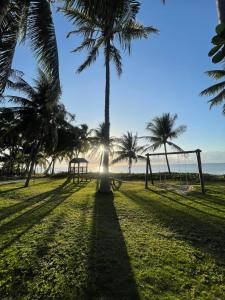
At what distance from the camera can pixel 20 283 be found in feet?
10.0

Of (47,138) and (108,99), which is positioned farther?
(47,138)

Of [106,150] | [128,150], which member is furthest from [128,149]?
[106,150]

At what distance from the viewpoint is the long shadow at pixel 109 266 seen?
112 inches

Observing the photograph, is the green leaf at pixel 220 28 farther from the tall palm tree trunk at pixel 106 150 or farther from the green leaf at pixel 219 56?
the tall palm tree trunk at pixel 106 150

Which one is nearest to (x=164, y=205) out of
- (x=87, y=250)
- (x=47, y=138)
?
(x=87, y=250)

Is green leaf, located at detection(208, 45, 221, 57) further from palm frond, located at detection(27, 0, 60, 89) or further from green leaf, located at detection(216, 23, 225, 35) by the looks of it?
palm frond, located at detection(27, 0, 60, 89)

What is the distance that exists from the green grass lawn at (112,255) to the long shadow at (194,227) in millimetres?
19

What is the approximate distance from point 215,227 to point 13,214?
19.4 feet

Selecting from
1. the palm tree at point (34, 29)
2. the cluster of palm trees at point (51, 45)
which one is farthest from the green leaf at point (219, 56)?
the palm tree at point (34, 29)

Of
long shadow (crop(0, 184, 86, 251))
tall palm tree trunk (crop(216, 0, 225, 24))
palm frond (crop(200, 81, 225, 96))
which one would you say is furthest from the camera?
palm frond (crop(200, 81, 225, 96))

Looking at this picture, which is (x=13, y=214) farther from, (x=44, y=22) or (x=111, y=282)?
(x=44, y=22)

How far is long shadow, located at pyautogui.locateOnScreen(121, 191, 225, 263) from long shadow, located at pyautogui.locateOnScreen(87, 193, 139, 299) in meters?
1.46

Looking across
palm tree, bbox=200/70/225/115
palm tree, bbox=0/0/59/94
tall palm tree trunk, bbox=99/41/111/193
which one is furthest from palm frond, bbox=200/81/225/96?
palm tree, bbox=0/0/59/94

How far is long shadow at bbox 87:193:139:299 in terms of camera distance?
112 inches
